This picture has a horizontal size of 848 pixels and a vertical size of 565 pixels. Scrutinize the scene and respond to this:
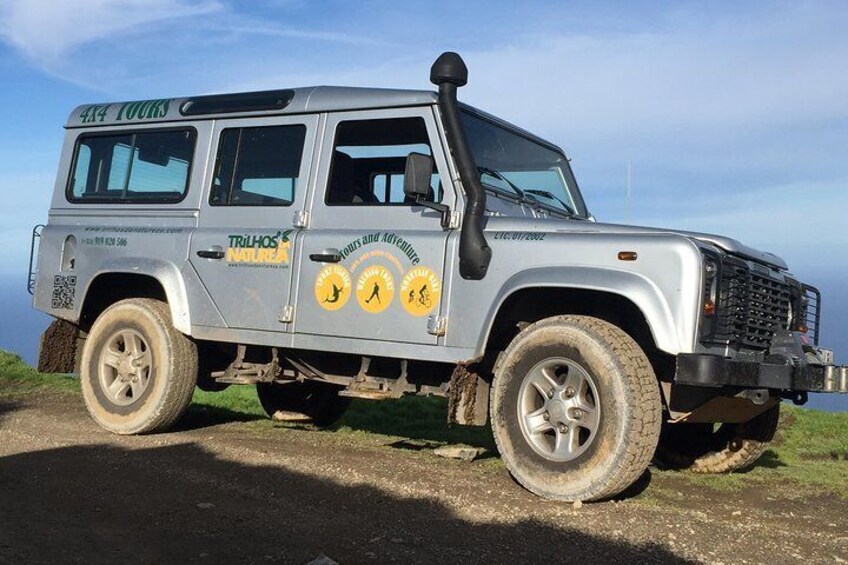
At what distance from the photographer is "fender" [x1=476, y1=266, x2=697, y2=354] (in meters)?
4.54

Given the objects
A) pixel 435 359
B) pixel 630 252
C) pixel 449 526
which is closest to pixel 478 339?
pixel 435 359

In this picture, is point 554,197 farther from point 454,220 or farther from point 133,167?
point 133,167

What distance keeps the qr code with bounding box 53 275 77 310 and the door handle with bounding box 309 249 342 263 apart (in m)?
2.40

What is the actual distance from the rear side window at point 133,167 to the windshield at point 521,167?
244 centimetres

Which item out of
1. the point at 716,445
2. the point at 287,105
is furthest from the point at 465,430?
the point at 287,105

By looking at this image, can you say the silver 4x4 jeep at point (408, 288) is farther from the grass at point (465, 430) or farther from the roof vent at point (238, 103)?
the grass at point (465, 430)

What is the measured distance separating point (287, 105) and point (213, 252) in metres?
1.23

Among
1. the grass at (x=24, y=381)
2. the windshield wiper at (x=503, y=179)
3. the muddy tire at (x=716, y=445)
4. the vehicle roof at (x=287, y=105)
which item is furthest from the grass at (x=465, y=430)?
the vehicle roof at (x=287, y=105)

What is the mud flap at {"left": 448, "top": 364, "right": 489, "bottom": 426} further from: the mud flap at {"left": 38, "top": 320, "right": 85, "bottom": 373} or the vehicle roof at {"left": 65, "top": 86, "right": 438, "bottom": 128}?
the mud flap at {"left": 38, "top": 320, "right": 85, "bottom": 373}

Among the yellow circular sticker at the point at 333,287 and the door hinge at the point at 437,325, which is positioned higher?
the yellow circular sticker at the point at 333,287

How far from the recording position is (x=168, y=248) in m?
6.74

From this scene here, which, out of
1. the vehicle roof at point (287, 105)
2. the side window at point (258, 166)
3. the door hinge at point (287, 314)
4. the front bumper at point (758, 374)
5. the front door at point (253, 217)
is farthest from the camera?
the side window at point (258, 166)

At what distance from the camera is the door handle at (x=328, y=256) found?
591 cm

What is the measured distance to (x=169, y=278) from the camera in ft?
21.9
